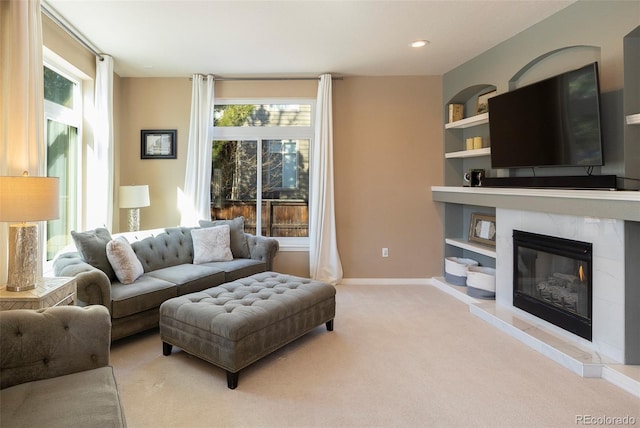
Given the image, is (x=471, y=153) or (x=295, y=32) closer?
(x=295, y=32)

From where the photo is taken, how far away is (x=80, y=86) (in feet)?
12.8

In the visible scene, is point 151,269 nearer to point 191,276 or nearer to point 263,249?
point 191,276

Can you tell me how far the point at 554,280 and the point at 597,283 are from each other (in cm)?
45

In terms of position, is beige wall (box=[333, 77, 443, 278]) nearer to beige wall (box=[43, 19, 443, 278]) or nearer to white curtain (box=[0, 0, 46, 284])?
beige wall (box=[43, 19, 443, 278])

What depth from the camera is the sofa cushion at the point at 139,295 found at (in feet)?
8.98

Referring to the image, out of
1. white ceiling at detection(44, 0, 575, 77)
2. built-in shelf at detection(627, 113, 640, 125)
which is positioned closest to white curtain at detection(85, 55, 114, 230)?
white ceiling at detection(44, 0, 575, 77)

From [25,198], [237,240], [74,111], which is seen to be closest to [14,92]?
[25,198]

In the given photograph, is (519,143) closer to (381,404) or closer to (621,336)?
(621,336)

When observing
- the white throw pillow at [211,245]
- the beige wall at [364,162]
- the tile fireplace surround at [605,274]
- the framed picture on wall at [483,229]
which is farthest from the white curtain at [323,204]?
the tile fireplace surround at [605,274]

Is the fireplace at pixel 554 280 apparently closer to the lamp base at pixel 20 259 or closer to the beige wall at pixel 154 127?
the lamp base at pixel 20 259

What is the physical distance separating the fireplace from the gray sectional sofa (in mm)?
2639

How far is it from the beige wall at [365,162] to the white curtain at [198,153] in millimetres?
202

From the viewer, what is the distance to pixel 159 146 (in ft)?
15.3

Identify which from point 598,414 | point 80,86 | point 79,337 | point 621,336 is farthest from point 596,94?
point 80,86
